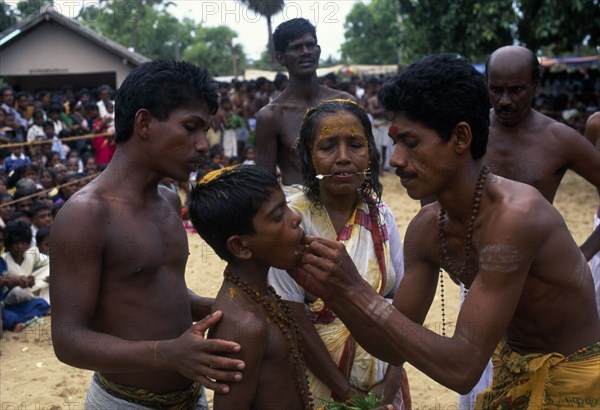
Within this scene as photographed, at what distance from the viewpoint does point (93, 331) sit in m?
2.35

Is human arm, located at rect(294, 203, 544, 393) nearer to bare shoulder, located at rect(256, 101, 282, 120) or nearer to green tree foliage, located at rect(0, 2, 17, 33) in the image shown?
bare shoulder, located at rect(256, 101, 282, 120)

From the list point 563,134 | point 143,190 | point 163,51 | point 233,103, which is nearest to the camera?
point 143,190

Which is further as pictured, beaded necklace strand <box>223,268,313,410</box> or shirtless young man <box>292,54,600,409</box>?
beaded necklace strand <box>223,268,313,410</box>

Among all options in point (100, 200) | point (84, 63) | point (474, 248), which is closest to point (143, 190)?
point (100, 200)

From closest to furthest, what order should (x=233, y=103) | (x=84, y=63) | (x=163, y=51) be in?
(x=233, y=103) < (x=84, y=63) < (x=163, y=51)

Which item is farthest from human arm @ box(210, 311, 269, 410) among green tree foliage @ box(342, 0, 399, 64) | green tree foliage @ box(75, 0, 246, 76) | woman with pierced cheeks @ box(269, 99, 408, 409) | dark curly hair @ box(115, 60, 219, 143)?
green tree foliage @ box(75, 0, 246, 76)

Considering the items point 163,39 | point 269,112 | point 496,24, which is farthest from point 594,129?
point 163,39

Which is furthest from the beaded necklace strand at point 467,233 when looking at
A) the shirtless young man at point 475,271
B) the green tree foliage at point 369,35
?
the green tree foliage at point 369,35

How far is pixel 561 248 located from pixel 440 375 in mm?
640

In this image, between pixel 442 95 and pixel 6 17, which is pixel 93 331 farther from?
pixel 6 17

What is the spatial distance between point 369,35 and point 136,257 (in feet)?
175

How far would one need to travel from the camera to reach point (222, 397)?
230cm

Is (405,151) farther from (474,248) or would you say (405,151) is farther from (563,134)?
(563,134)

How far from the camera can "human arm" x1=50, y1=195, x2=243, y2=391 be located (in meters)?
2.20
